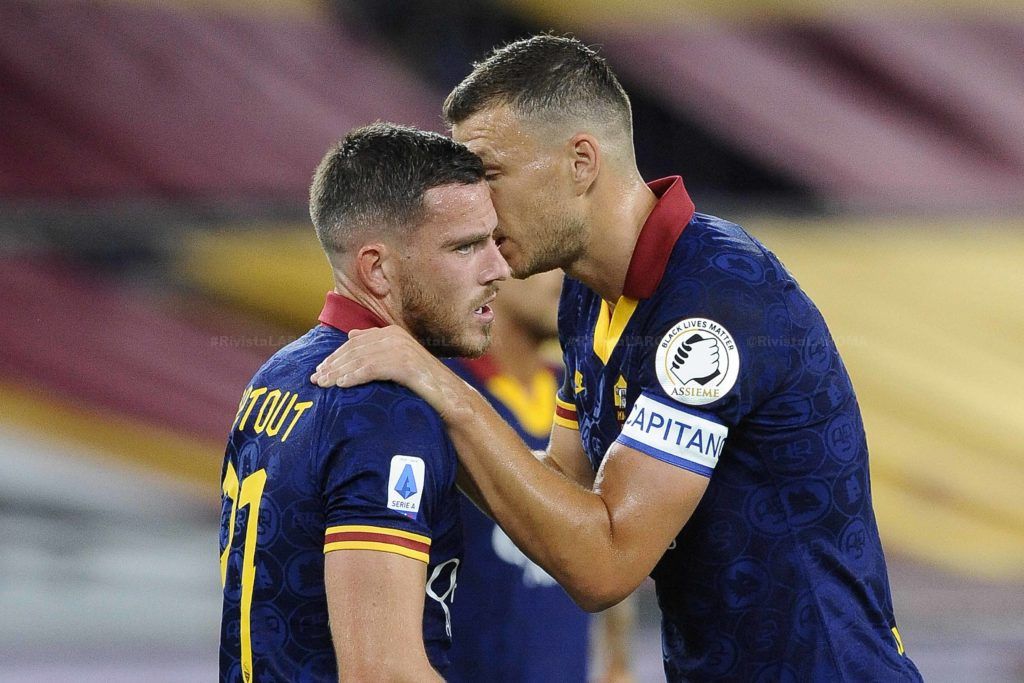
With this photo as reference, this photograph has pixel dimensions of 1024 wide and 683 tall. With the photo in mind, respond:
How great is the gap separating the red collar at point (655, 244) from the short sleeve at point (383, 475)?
0.66 metres

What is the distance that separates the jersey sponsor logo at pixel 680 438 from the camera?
2.22m

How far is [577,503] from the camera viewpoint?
2.20 meters

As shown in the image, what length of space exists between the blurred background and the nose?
387 cm

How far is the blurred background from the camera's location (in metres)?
6.00

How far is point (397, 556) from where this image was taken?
5.90ft

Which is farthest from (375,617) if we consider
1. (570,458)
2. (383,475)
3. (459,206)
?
(570,458)

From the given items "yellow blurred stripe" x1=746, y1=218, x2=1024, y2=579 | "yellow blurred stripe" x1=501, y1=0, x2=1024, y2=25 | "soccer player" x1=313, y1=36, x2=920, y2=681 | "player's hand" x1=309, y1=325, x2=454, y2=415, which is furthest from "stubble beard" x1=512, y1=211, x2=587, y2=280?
"yellow blurred stripe" x1=501, y1=0, x2=1024, y2=25

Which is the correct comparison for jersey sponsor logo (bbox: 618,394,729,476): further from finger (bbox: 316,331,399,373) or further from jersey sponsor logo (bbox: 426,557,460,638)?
finger (bbox: 316,331,399,373)

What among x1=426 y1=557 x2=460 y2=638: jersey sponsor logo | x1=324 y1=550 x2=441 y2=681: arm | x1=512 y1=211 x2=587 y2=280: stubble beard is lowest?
x1=324 y1=550 x2=441 y2=681: arm

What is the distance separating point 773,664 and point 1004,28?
5652 millimetres

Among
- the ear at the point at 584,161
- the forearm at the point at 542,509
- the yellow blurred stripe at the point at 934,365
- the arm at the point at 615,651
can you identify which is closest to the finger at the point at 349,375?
the forearm at the point at 542,509

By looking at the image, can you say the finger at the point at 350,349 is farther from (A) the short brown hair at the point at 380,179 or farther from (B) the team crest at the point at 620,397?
(B) the team crest at the point at 620,397

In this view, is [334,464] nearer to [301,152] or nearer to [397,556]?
[397,556]

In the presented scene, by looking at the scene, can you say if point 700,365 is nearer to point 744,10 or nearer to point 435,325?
point 435,325
